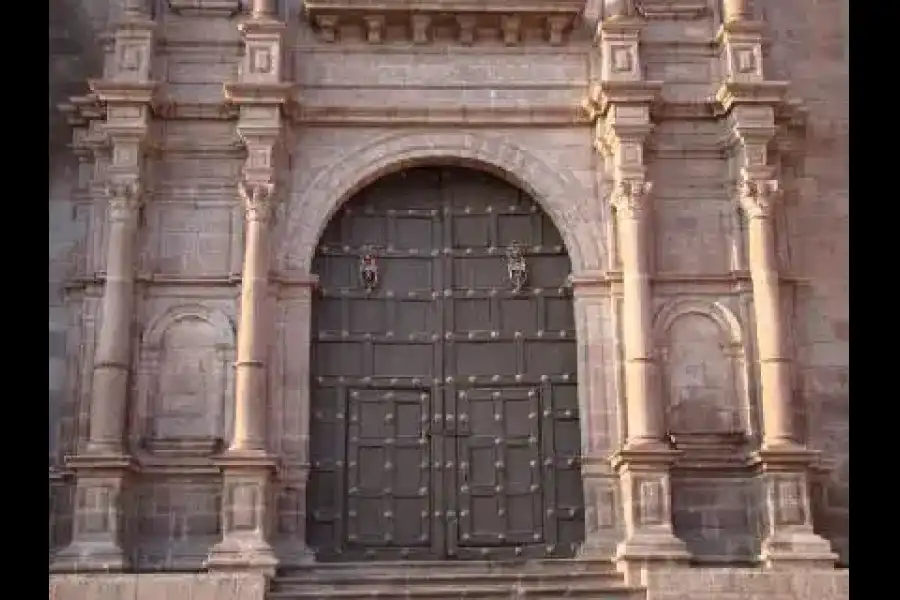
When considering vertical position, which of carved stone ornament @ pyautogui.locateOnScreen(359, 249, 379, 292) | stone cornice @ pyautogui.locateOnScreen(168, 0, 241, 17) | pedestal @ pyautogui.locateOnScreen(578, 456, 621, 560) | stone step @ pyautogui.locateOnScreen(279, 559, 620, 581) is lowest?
stone step @ pyautogui.locateOnScreen(279, 559, 620, 581)

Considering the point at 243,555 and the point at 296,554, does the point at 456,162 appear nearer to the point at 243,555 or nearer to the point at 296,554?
the point at 296,554

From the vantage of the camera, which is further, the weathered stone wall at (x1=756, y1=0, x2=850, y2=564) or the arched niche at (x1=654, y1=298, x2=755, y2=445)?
the weathered stone wall at (x1=756, y1=0, x2=850, y2=564)

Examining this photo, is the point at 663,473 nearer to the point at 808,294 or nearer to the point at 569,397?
the point at 569,397

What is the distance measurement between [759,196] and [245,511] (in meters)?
5.00

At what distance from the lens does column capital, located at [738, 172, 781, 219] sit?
1067 centimetres

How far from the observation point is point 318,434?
1056cm

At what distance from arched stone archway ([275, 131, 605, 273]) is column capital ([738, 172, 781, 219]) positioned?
1.25 m

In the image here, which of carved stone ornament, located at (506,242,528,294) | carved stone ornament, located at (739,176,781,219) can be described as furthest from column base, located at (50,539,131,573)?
carved stone ornament, located at (739,176,781,219)

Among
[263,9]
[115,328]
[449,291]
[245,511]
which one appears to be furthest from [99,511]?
[263,9]

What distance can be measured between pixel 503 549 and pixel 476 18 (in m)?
4.67

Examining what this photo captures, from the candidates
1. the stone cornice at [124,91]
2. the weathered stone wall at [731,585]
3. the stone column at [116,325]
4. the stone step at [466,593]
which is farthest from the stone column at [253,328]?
the weathered stone wall at [731,585]

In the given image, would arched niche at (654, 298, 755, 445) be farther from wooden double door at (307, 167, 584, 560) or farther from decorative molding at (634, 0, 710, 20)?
decorative molding at (634, 0, 710, 20)
